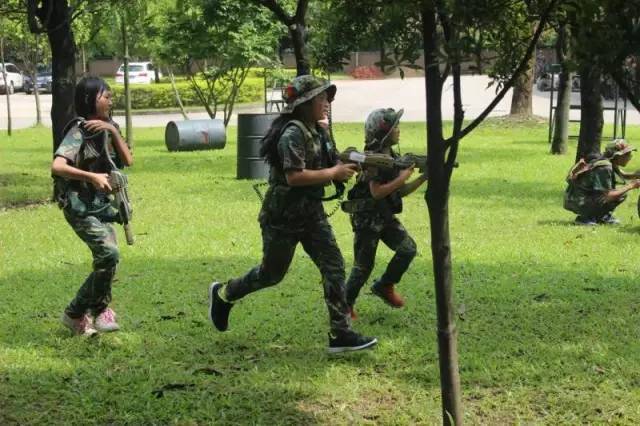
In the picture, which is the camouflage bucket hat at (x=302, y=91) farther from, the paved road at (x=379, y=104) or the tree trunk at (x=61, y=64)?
the paved road at (x=379, y=104)

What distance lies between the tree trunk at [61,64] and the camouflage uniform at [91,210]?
248 inches

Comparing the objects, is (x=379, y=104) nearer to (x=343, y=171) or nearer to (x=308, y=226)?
(x=308, y=226)

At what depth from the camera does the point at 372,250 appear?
6.08 meters

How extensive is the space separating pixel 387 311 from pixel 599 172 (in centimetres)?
407

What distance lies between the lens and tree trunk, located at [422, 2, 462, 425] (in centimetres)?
372

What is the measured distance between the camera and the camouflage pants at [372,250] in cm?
605

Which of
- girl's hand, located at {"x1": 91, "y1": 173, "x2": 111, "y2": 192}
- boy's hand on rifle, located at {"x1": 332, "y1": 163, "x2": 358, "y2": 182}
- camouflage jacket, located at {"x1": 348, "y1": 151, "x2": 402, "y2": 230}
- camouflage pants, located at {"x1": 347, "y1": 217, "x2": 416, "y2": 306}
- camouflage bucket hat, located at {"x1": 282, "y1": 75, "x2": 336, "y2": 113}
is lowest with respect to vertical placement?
camouflage pants, located at {"x1": 347, "y1": 217, "x2": 416, "y2": 306}

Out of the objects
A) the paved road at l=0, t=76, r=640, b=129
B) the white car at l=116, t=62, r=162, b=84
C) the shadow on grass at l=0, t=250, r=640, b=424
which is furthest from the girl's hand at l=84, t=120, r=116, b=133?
the white car at l=116, t=62, r=162, b=84

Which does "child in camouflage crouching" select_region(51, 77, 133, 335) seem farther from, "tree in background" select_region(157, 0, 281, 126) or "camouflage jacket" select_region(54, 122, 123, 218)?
"tree in background" select_region(157, 0, 281, 126)

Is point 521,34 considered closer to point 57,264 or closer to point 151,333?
point 151,333

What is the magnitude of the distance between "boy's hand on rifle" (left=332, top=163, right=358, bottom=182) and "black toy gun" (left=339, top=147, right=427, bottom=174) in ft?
0.20

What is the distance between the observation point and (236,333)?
598cm

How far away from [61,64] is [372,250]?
23.3ft

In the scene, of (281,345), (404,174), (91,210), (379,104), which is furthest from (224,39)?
(379,104)
